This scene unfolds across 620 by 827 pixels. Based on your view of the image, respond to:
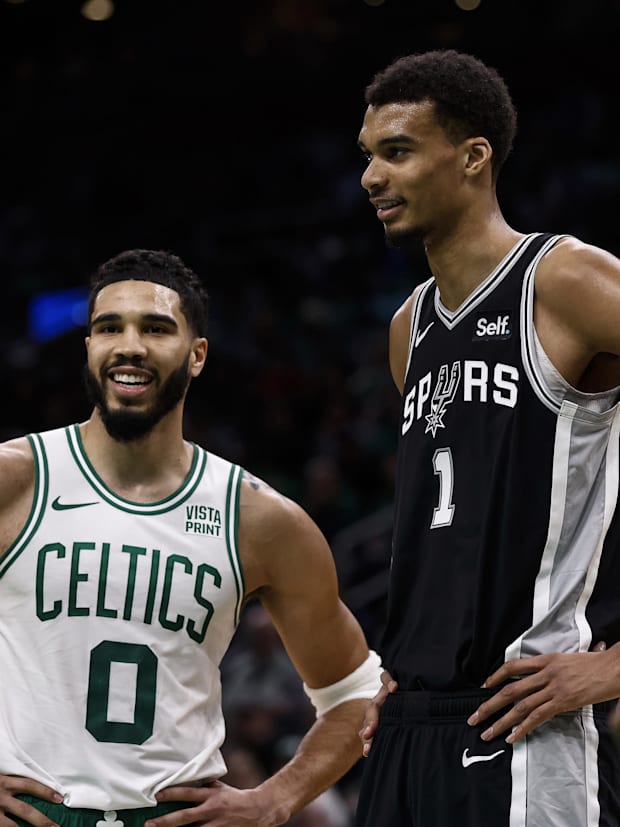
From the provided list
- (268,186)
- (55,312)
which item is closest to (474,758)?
(268,186)

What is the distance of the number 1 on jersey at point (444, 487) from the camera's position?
2.92m

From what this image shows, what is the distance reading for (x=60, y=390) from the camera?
10555mm

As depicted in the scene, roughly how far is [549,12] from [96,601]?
349 inches

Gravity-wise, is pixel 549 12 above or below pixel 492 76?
above

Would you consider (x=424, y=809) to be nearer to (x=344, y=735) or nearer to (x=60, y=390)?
(x=344, y=735)

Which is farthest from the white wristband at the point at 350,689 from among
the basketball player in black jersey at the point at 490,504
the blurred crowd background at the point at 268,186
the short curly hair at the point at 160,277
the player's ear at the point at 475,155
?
the blurred crowd background at the point at 268,186

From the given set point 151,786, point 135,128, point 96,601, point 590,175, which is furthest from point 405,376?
point 135,128

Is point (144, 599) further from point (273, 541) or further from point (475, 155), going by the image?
point (475, 155)

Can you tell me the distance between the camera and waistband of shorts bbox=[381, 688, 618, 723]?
2.78 m

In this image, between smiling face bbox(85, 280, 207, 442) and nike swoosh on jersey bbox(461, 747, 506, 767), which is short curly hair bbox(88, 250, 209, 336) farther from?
nike swoosh on jersey bbox(461, 747, 506, 767)

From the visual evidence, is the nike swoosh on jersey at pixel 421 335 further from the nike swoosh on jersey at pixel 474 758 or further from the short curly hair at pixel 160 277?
the nike swoosh on jersey at pixel 474 758

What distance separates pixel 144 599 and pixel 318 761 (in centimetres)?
71

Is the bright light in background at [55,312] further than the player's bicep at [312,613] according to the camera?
Yes

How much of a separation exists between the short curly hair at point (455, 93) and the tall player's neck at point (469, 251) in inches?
6.1
